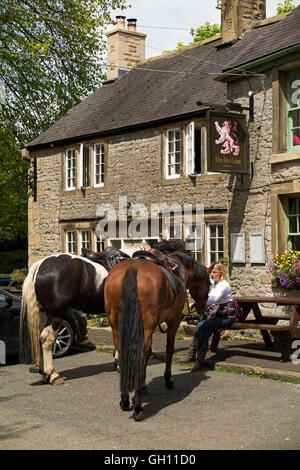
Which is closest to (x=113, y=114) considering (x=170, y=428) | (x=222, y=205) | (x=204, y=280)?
(x=222, y=205)

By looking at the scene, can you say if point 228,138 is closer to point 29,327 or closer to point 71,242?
point 29,327

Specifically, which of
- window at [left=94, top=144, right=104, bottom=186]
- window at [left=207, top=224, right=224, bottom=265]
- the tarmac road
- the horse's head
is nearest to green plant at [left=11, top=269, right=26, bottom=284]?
window at [left=94, top=144, right=104, bottom=186]

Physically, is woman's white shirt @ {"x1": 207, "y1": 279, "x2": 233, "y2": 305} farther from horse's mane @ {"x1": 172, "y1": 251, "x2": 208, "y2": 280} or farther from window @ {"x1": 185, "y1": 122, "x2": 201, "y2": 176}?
window @ {"x1": 185, "y1": 122, "x2": 201, "y2": 176}

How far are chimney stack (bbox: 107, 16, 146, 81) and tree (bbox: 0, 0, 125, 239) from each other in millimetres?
1083

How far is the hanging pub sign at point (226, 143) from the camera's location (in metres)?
13.4

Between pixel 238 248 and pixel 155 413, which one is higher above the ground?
pixel 238 248

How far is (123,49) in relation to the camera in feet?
79.7

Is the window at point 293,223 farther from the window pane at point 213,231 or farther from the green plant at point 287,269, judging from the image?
the window pane at point 213,231

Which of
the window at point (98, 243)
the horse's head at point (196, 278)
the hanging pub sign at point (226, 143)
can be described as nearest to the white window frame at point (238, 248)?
the hanging pub sign at point (226, 143)

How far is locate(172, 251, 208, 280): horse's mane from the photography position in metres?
9.51

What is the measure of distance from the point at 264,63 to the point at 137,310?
811 cm

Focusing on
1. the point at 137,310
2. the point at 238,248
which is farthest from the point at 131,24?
the point at 137,310

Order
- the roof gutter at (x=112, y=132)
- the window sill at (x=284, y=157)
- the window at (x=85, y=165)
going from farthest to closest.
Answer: the window at (x=85, y=165) < the roof gutter at (x=112, y=132) < the window sill at (x=284, y=157)

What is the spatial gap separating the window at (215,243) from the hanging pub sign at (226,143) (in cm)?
210
